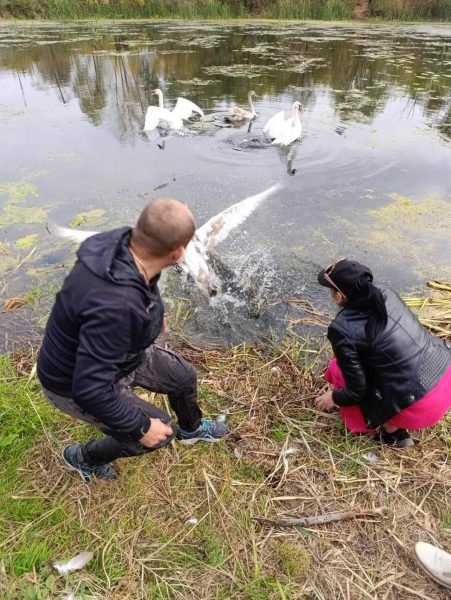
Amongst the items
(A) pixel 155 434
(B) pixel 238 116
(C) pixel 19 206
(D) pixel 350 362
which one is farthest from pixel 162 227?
(B) pixel 238 116

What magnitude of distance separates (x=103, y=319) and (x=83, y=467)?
4.16 ft

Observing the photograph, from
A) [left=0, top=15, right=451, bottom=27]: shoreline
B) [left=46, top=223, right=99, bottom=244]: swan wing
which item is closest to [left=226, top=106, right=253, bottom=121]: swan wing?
[left=46, top=223, right=99, bottom=244]: swan wing

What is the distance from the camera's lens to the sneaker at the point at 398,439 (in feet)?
8.46

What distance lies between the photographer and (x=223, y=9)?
24250mm

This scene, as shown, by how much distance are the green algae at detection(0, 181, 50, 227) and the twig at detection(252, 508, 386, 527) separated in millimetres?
4854

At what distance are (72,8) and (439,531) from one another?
29.9m

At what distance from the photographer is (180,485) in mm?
2389

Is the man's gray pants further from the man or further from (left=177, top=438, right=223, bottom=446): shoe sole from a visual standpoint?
(left=177, top=438, right=223, bottom=446): shoe sole

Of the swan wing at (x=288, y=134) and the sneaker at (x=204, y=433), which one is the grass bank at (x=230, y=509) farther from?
the swan wing at (x=288, y=134)

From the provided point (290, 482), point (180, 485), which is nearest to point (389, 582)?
point (290, 482)

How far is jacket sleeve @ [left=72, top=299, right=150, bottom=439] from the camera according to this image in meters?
1.52

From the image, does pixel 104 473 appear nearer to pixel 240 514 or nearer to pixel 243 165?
pixel 240 514

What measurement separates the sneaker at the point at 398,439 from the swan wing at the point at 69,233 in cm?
379

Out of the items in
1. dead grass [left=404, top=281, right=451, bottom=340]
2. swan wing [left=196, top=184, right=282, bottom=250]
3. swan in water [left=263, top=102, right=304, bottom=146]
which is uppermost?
swan in water [left=263, top=102, right=304, bottom=146]
